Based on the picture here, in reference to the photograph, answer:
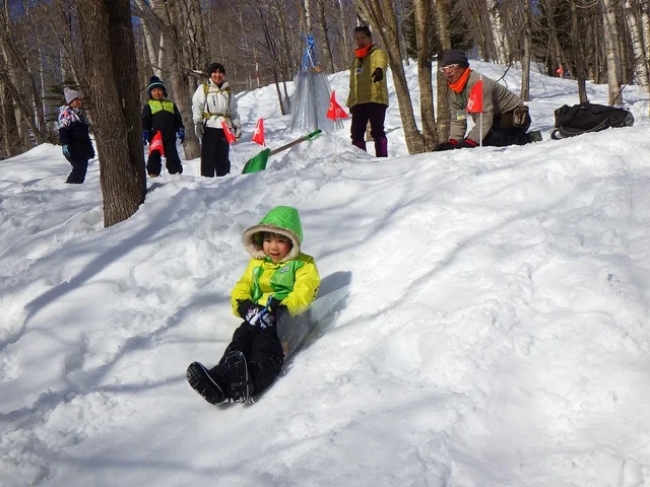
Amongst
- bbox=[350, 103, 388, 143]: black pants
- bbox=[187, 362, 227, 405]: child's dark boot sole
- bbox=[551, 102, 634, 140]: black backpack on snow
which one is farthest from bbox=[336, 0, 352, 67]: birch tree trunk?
bbox=[187, 362, 227, 405]: child's dark boot sole

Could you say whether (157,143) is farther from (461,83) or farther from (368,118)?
(461,83)

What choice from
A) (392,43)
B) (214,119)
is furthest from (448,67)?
(214,119)

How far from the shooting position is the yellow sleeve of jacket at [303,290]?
137 inches

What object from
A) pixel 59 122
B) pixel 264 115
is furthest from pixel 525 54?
pixel 59 122

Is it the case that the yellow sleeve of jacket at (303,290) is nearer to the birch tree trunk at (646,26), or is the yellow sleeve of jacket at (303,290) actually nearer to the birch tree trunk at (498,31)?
the birch tree trunk at (646,26)

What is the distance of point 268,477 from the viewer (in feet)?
7.36

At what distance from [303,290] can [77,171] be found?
6756 millimetres

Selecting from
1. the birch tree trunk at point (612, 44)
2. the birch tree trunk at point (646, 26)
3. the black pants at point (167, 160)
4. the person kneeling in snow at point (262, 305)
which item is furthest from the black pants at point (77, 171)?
the birch tree trunk at point (646, 26)

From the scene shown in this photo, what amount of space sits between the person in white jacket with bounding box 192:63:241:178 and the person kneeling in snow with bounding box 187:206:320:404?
Answer: 3882 millimetres

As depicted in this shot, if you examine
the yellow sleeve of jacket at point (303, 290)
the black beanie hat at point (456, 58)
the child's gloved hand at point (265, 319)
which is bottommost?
the child's gloved hand at point (265, 319)

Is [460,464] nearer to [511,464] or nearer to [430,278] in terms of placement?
[511,464]

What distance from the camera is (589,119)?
20.9ft

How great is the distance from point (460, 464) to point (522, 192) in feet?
7.62

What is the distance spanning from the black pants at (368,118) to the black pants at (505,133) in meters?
1.71
